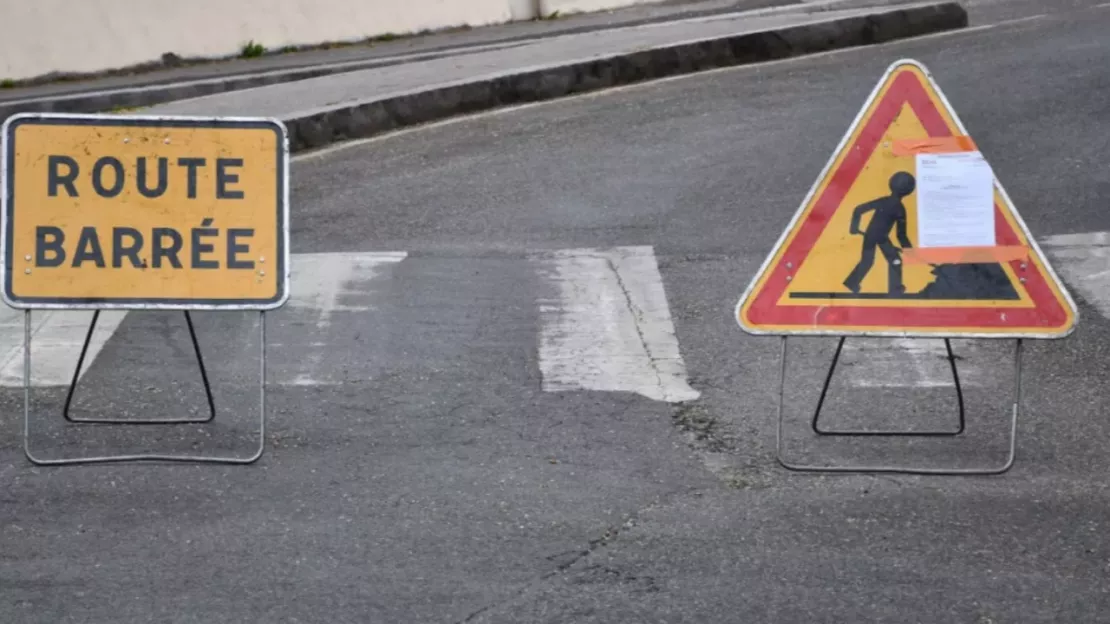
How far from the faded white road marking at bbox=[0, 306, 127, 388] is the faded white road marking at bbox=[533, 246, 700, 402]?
2.00 m

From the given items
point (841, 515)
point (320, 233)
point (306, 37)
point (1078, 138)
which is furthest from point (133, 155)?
point (306, 37)

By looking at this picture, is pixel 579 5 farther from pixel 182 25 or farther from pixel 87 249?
pixel 87 249

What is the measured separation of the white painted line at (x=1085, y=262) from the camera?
8461 millimetres

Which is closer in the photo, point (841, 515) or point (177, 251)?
point (841, 515)

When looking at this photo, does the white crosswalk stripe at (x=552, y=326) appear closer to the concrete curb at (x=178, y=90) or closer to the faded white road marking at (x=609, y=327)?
the faded white road marking at (x=609, y=327)

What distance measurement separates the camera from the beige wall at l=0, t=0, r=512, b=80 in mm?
17750

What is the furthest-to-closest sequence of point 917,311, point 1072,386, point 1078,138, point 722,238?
1. point 1078,138
2. point 722,238
3. point 1072,386
4. point 917,311

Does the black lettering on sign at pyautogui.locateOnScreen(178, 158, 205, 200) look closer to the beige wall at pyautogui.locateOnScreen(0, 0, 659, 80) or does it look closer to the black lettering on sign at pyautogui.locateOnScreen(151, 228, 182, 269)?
the black lettering on sign at pyautogui.locateOnScreen(151, 228, 182, 269)

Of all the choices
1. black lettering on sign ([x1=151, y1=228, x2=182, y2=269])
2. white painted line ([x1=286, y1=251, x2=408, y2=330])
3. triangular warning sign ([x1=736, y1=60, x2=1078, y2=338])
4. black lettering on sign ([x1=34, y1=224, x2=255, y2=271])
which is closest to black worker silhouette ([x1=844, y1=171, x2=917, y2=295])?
triangular warning sign ([x1=736, y1=60, x2=1078, y2=338])

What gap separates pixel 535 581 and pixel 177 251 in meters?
2.11

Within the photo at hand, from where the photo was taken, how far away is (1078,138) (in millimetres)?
11719

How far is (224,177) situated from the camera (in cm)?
647

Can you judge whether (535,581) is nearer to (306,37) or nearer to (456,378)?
(456,378)

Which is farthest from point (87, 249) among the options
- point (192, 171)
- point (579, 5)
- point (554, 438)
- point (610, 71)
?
point (579, 5)
